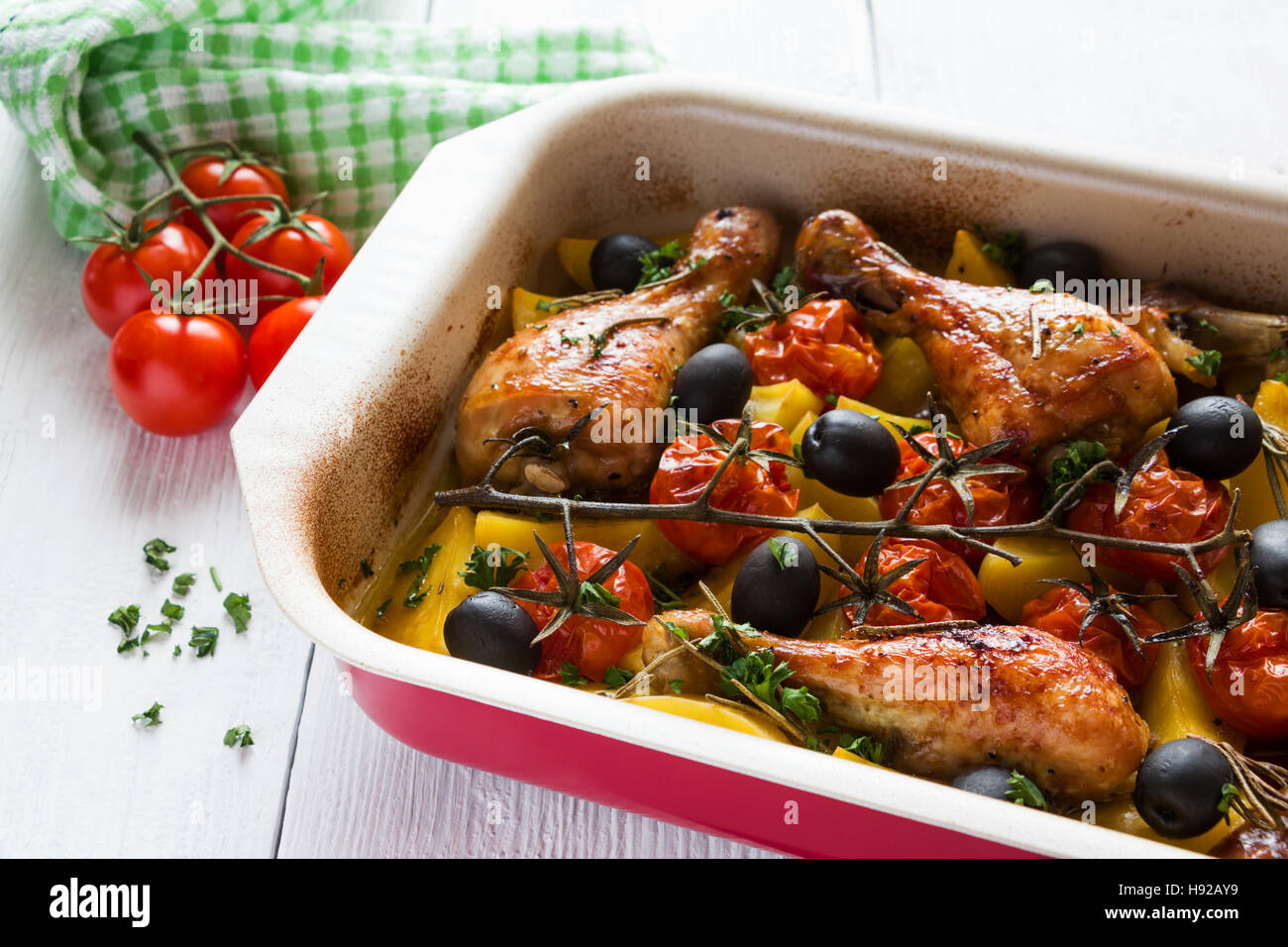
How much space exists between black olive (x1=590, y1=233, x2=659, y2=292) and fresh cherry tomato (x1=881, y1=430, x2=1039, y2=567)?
75cm

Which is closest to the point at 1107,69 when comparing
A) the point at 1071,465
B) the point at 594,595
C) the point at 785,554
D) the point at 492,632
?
the point at 1071,465

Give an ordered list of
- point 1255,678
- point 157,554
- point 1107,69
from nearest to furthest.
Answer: point 1255,678 → point 157,554 → point 1107,69

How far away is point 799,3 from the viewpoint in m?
3.75

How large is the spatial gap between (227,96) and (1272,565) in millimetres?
2653

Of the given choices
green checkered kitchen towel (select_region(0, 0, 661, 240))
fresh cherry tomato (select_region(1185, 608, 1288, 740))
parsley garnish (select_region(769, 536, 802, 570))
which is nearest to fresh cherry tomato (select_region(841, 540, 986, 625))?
parsley garnish (select_region(769, 536, 802, 570))

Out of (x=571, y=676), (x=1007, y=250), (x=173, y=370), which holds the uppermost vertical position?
(x=1007, y=250)

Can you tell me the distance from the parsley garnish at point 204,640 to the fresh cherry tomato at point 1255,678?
6.22 ft

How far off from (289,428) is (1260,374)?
1.89 meters

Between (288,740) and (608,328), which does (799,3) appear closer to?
(608,328)

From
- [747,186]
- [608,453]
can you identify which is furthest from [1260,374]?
[608,453]

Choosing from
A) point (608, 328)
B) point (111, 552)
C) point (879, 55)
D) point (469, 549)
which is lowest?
point (111, 552)

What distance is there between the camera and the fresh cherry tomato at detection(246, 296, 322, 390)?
2756 mm

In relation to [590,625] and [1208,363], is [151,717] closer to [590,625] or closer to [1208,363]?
[590,625]

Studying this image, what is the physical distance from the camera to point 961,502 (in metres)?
2.16
